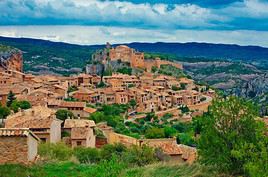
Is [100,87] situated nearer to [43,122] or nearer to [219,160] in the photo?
[43,122]

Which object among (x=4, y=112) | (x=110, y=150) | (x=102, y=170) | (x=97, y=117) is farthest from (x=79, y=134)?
(x=102, y=170)

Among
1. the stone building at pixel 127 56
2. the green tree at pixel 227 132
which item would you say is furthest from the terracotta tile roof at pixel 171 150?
the stone building at pixel 127 56

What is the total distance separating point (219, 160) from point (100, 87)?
62508mm

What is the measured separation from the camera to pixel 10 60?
84.0 meters

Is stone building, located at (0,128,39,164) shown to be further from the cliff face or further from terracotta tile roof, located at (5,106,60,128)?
the cliff face

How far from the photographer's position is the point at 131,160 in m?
22.1

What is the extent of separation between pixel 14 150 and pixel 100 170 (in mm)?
2980

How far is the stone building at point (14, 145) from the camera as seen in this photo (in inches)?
611

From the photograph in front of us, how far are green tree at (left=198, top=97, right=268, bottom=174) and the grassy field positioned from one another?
2.01 feet

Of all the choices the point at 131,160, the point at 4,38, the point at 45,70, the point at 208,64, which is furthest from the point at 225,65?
the point at 131,160

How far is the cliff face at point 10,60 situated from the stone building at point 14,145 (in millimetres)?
64719

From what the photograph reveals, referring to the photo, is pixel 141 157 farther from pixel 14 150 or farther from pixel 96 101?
pixel 96 101

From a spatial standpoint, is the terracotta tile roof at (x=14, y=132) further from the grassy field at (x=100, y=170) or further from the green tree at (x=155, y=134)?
the green tree at (x=155, y=134)

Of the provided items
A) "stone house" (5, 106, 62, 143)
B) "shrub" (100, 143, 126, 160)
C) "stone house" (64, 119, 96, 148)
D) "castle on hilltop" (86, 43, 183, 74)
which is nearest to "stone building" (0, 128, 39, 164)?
"shrub" (100, 143, 126, 160)
